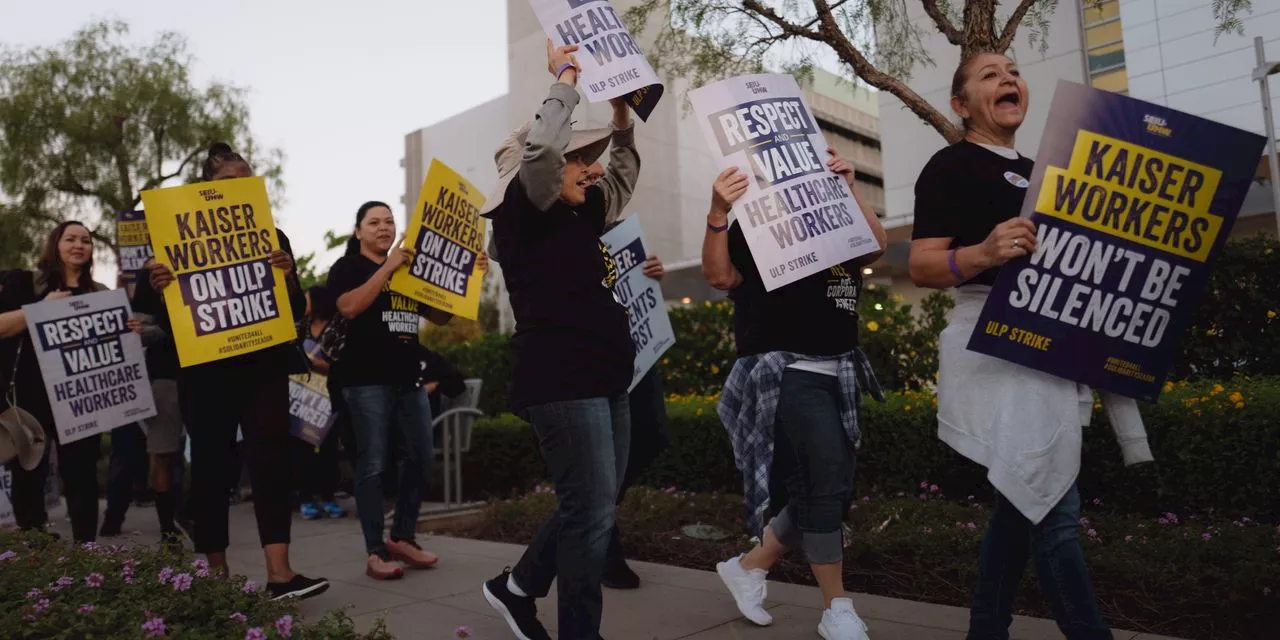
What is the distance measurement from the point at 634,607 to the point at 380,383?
1705 millimetres

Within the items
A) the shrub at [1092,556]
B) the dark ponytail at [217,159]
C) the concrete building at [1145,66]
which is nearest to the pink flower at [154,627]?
the dark ponytail at [217,159]

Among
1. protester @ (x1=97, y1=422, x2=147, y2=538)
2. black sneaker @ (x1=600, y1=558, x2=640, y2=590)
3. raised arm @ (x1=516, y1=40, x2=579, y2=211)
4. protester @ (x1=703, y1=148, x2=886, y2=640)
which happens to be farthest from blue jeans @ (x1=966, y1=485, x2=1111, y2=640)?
protester @ (x1=97, y1=422, x2=147, y2=538)

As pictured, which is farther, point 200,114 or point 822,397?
Result: point 200,114

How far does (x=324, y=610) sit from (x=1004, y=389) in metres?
3.01

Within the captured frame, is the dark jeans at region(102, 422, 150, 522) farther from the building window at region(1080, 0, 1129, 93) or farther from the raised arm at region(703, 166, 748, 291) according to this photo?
the building window at region(1080, 0, 1129, 93)

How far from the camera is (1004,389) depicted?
2.67 m

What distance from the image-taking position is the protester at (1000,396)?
8.45 ft

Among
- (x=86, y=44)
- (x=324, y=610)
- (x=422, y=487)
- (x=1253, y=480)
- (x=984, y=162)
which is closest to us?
(x=984, y=162)

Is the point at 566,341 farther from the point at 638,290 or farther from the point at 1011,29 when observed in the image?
the point at 1011,29

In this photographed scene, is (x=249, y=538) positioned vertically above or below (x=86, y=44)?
below

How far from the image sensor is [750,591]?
11.9 ft

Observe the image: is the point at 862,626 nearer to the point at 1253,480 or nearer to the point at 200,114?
the point at 1253,480

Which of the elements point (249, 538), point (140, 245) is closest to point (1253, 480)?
point (249, 538)

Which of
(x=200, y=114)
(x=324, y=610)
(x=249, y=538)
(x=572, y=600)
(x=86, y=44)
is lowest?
(x=249, y=538)
